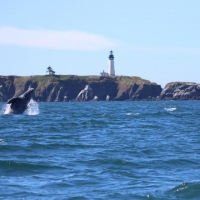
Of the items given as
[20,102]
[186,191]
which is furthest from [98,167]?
[20,102]

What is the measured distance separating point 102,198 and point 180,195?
78.9 inches

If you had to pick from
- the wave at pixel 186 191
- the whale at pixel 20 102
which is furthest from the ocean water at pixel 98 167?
the whale at pixel 20 102

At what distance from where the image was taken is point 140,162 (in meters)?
20.3

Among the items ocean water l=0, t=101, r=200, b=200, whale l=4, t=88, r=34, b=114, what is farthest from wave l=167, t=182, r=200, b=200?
whale l=4, t=88, r=34, b=114

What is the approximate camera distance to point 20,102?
47375 mm

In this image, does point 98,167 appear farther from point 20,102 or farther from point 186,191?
point 20,102

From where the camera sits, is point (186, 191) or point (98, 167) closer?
point (186, 191)

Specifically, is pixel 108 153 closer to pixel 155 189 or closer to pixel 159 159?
pixel 159 159

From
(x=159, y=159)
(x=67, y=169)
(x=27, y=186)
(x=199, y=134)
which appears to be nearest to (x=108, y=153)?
(x=159, y=159)

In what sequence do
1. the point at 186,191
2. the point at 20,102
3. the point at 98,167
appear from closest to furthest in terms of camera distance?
the point at 186,191, the point at 98,167, the point at 20,102

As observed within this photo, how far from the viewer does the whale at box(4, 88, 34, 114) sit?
150 feet

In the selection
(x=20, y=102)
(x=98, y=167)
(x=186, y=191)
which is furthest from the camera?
(x=20, y=102)

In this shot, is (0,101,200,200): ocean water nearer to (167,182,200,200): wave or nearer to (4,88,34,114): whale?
(167,182,200,200): wave

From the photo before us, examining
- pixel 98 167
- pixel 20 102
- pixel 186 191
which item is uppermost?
pixel 20 102
